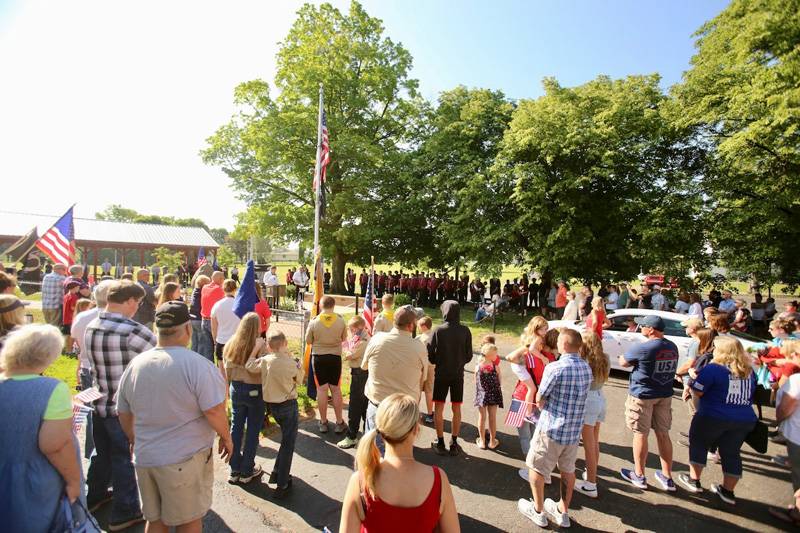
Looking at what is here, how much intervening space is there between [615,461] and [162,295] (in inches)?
276

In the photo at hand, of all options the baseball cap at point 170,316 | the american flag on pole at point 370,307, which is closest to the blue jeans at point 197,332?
the american flag on pole at point 370,307

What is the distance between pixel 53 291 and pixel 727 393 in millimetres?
12045

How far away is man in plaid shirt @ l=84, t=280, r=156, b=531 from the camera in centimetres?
361

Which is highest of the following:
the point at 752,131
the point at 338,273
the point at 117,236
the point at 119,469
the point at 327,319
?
the point at 752,131

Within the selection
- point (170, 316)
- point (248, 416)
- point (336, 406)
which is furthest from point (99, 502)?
point (336, 406)

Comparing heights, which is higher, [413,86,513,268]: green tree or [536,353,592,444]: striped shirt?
[413,86,513,268]: green tree

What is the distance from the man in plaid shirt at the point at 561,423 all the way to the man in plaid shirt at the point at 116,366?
3.76 m

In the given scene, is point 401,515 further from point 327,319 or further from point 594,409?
point 327,319

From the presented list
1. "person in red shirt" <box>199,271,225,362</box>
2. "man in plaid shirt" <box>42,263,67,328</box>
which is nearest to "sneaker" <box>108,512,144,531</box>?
"person in red shirt" <box>199,271,225,362</box>

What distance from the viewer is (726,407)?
452 cm

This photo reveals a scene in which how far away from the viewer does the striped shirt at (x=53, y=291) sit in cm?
902

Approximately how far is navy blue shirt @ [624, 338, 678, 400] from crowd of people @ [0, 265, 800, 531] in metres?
0.02

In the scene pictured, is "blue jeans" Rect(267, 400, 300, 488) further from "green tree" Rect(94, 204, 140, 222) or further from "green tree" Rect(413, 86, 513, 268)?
"green tree" Rect(94, 204, 140, 222)

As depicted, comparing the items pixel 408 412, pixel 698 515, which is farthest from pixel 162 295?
pixel 698 515
